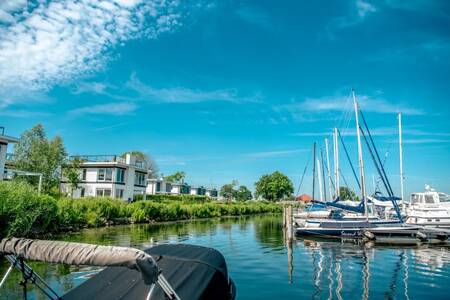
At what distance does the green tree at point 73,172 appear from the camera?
4909 cm

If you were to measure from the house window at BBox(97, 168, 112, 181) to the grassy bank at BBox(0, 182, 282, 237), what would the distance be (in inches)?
491

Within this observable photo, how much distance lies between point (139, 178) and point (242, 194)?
91325 mm

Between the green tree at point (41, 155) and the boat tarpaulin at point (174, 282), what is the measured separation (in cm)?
4988

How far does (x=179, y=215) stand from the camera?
166ft

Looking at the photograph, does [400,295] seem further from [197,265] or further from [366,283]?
[197,265]

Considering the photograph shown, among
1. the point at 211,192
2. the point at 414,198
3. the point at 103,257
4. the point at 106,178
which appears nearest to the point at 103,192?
the point at 106,178

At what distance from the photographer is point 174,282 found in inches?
223

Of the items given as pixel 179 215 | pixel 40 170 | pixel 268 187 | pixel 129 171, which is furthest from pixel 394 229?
pixel 268 187

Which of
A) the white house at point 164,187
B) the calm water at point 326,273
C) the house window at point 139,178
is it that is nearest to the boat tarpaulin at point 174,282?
the calm water at point 326,273

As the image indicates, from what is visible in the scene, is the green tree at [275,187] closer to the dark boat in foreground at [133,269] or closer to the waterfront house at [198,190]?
the waterfront house at [198,190]

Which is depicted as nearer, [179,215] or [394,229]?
[394,229]

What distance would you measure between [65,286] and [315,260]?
12842mm

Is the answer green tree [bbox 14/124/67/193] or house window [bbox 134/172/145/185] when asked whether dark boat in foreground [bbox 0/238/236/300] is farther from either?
house window [bbox 134/172/145/185]

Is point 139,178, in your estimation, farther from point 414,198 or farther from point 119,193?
point 414,198
